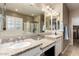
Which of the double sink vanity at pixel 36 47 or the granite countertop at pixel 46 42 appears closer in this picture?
the double sink vanity at pixel 36 47

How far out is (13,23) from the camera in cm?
187

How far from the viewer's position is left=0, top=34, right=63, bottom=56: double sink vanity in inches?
67.4

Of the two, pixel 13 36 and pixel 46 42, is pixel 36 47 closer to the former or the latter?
pixel 46 42

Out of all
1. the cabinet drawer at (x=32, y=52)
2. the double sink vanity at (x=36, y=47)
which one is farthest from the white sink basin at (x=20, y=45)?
the cabinet drawer at (x=32, y=52)

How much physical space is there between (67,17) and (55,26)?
10.3 inches

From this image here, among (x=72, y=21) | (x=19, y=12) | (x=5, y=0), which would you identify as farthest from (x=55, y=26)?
(x=5, y=0)

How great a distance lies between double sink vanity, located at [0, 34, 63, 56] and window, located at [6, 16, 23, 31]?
0.25m

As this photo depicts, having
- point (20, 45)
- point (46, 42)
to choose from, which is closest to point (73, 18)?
point (46, 42)

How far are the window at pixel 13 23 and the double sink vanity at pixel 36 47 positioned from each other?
0.25 meters

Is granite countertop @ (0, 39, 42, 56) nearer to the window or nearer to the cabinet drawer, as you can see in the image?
the cabinet drawer

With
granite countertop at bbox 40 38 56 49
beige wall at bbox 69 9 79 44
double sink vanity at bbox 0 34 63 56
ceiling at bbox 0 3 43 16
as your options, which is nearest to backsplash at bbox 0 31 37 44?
double sink vanity at bbox 0 34 63 56

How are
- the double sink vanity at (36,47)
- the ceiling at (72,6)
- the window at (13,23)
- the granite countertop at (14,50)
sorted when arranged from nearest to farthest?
the granite countertop at (14,50) → the double sink vanity at (36,47) → the window at (13,23) → the ceiling at (72,6)

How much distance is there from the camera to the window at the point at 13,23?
6.07 ft

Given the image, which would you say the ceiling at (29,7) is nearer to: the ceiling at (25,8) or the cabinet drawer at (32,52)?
the ceiling at (25,8)
